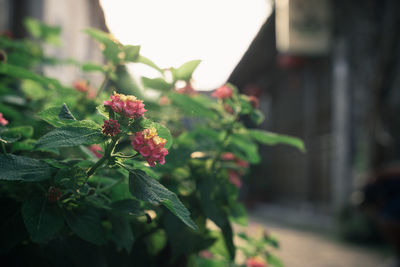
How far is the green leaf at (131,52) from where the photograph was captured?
0.90 m

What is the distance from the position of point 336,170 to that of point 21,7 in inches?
203

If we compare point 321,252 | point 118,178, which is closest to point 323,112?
point 321,252

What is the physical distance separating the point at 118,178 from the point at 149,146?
0.68ft

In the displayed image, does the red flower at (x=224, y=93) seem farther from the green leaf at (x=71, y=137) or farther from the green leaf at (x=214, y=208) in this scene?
the green leaf at (x=71, y=137)

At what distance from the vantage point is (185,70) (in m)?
0.95

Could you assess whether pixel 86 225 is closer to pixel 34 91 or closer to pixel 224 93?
pixel 224 93

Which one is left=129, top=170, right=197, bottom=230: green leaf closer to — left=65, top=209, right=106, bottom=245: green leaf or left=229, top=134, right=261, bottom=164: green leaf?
left=65, top=209, right=106, bottom=245: green leaf

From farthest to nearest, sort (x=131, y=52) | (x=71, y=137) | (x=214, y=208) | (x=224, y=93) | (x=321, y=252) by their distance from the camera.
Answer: (x=321, y=252) < (x=224, y=93) < (x=131, y=52) < (x=214, y=208) < (x=71, y=137)

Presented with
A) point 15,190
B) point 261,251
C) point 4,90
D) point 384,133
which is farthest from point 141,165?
point 384,133

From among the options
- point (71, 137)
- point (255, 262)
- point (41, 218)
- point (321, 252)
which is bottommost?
point (321, 252)

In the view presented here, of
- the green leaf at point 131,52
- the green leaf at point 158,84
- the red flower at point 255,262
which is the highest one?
the green leaf at point 131,52

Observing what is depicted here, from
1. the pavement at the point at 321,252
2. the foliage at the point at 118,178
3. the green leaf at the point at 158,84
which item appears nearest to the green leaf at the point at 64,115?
the foliage at the point at 118,178

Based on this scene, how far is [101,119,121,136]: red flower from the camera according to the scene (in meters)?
0.55

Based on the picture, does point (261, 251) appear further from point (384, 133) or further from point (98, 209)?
point (384, 133)
